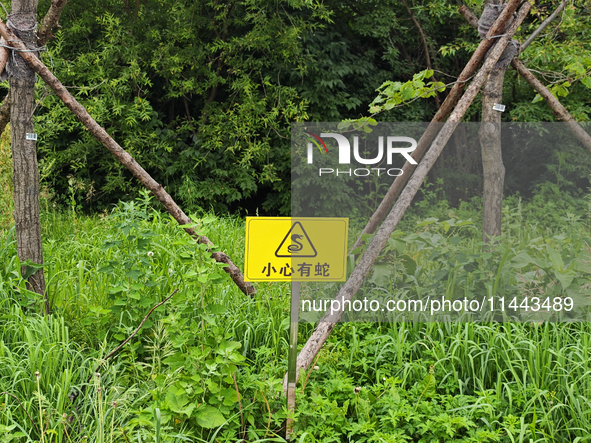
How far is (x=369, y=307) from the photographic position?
3.02m

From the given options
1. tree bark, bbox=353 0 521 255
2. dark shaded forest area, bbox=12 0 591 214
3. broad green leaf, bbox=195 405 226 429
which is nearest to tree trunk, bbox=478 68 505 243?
tree bark, bbox=353 0 521 255

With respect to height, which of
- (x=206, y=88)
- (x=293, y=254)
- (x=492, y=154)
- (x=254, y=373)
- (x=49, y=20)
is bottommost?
(x=254, y=373)

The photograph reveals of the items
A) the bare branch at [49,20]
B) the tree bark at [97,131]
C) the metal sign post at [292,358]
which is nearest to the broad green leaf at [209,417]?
the metal sign post at [292,358]

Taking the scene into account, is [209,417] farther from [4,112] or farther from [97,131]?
[4,112]

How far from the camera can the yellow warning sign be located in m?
1.95

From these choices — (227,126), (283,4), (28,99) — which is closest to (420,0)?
(283,4)

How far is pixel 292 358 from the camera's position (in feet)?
6.47

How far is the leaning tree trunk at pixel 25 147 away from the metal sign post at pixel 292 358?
1.66 metres

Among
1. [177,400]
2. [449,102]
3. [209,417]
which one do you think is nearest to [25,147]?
[177,400]

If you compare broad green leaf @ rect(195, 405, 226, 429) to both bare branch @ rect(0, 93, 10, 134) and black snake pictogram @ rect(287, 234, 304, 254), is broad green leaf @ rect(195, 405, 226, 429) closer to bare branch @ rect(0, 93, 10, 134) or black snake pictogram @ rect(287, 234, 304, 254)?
→ black snake pictogram @ rect(287, 234, 304, 254)

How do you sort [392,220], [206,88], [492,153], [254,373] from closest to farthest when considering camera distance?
[254,373]
[392,220]
[492,153]
[206,88]

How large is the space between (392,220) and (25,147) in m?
2.16

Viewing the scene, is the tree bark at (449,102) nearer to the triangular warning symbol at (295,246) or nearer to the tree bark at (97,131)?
the tree bark at (97,131)

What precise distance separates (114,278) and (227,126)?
400cm
